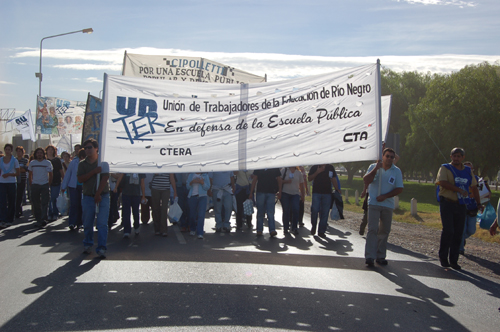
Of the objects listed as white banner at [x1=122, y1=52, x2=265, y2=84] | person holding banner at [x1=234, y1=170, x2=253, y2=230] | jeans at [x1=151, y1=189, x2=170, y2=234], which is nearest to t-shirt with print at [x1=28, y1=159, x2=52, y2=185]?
jeans at [x1=151, y1=189, x2=170, y2=234]

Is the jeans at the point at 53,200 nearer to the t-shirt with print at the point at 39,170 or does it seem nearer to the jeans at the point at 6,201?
the t-shirt with print at the point at 39,170

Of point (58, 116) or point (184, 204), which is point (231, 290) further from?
point (58, 116)

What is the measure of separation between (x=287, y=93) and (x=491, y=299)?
3.79m

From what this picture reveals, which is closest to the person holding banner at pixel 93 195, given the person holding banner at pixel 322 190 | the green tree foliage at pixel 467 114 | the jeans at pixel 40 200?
the jeans at pixel 40 200

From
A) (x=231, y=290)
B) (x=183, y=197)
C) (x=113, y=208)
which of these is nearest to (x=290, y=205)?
(x=183, y=197)

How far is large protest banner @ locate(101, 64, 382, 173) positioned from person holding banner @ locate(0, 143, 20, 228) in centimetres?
621

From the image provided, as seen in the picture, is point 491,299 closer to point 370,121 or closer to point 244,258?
point 370,121

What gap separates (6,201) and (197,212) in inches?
193

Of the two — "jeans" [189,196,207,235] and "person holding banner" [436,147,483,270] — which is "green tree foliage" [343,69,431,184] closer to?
"jeans" [189,196,207,235]

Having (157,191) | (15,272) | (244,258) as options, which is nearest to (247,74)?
(157,191)

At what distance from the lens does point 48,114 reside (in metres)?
24.7

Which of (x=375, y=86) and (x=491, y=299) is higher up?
(x=375, y=86)

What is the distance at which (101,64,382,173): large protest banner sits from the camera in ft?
23.1

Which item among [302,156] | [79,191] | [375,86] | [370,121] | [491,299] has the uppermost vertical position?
[375,86]
